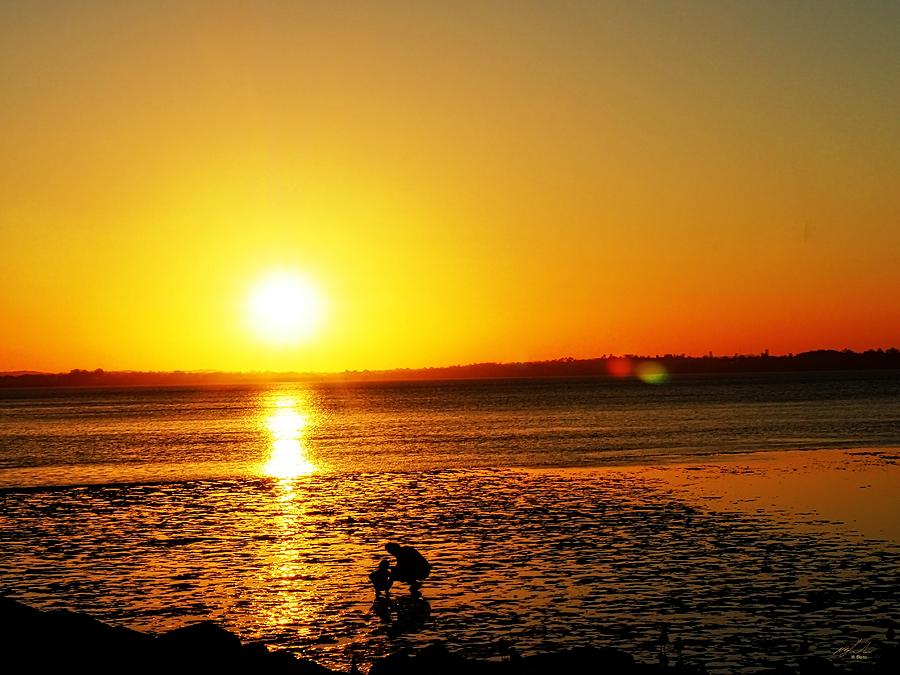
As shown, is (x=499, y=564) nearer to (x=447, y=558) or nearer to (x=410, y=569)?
(x=447, y=558)

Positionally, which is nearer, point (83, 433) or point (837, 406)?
point (83, 433)

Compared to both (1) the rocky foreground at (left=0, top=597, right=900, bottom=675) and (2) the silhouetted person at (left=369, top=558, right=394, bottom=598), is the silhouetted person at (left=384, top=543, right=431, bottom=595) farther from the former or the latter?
(1) the rocky foreground at (left=0, top=597, right=900, bottom=675)

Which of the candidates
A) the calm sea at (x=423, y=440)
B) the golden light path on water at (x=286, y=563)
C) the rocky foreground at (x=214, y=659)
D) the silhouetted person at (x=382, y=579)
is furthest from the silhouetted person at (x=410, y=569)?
the calm sea at (x=423, y=440)

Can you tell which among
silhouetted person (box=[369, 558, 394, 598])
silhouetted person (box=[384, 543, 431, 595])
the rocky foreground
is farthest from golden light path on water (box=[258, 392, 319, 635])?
the rocky foreground

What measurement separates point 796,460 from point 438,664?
47.6m

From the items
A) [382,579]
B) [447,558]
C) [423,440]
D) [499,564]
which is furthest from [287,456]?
[382,579]

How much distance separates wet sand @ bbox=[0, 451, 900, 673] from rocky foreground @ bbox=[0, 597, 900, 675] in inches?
85.5

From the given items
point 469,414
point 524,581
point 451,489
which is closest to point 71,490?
point 451,489

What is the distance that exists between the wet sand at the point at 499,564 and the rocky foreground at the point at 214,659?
2172 mm

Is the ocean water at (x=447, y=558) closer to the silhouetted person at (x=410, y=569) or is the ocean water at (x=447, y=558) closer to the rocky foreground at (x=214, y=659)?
the silhouetted person at (x=410, y=569)

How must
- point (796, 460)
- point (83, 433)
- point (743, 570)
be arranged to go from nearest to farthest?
point (743, 570), point (796, 460), point (83, 433)

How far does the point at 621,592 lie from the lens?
86.5 feet

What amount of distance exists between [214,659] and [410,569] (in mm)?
9433

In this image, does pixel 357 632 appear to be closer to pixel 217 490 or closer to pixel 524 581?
pixel 524 581
